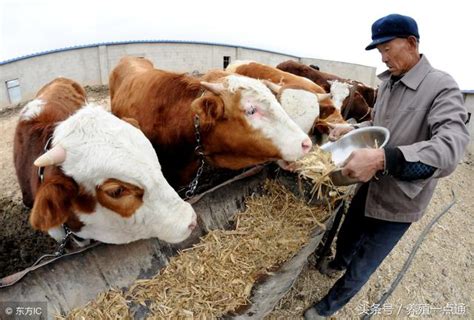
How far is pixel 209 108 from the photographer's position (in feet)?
9.02

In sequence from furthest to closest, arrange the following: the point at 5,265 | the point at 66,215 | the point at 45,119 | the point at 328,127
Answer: the point at 328,127 < the point at 5,265 < the point at 45,119 < the point at 66,215

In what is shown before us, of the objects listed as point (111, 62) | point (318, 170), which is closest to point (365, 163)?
point (318, 170)

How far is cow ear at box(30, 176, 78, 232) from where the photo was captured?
181 centimetres

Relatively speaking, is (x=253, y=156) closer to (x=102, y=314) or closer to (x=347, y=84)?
(x=102, y=314)

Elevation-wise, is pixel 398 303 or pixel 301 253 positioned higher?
pixel 301 253

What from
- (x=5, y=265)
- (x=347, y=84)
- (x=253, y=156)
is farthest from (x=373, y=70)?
(x=5, y=265)

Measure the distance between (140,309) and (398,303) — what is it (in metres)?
3.05

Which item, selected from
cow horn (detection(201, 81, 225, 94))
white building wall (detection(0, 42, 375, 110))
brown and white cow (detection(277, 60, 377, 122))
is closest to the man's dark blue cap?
cow horn (detection(201, 81, 225, 94))

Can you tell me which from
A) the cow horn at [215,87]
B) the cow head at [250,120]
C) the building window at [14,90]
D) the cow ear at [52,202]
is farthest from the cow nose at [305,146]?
the building window at [14,90]

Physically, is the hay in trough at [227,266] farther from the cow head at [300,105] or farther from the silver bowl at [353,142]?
the cow head at [300,105]

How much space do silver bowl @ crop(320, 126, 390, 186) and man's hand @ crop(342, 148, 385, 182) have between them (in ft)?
0.84

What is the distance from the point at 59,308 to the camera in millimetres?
1989

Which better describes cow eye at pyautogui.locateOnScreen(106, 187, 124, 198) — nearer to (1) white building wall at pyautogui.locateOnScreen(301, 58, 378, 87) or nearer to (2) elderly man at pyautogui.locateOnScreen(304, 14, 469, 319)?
(2) elderly man at pyautogui.locateOnScreen(304, 14, 469, 319)

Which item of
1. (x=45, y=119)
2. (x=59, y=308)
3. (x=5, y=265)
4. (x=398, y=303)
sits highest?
(x=45, y=119)
